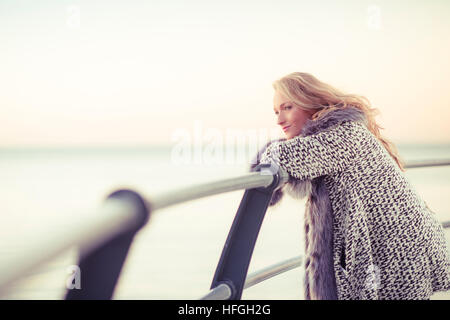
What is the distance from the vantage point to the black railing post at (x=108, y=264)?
694mm

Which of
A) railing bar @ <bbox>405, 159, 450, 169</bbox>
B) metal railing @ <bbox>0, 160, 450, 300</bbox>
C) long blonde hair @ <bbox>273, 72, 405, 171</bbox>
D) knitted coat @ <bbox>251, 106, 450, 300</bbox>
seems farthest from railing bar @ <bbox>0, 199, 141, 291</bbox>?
railing bar @ <bbox>405, 159, 450, 169</bbox>

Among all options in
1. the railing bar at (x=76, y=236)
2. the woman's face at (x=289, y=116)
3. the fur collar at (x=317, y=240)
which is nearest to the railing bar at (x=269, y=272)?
the fur collar at (x=317, y=240)

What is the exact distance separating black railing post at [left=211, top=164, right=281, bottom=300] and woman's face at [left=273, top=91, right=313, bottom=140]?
0.64m

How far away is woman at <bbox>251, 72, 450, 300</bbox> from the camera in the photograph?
5.08 feet

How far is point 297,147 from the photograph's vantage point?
152cm

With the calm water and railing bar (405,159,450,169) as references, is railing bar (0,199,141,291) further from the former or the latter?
railing bar (405,159,450,169)

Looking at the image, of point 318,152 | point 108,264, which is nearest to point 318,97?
point 318,152

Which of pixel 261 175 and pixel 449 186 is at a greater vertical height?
pixel 261 175

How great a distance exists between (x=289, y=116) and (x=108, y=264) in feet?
4.34

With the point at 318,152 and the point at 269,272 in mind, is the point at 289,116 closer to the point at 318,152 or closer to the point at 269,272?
the point at 318,152

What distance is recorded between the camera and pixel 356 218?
1.56 m
